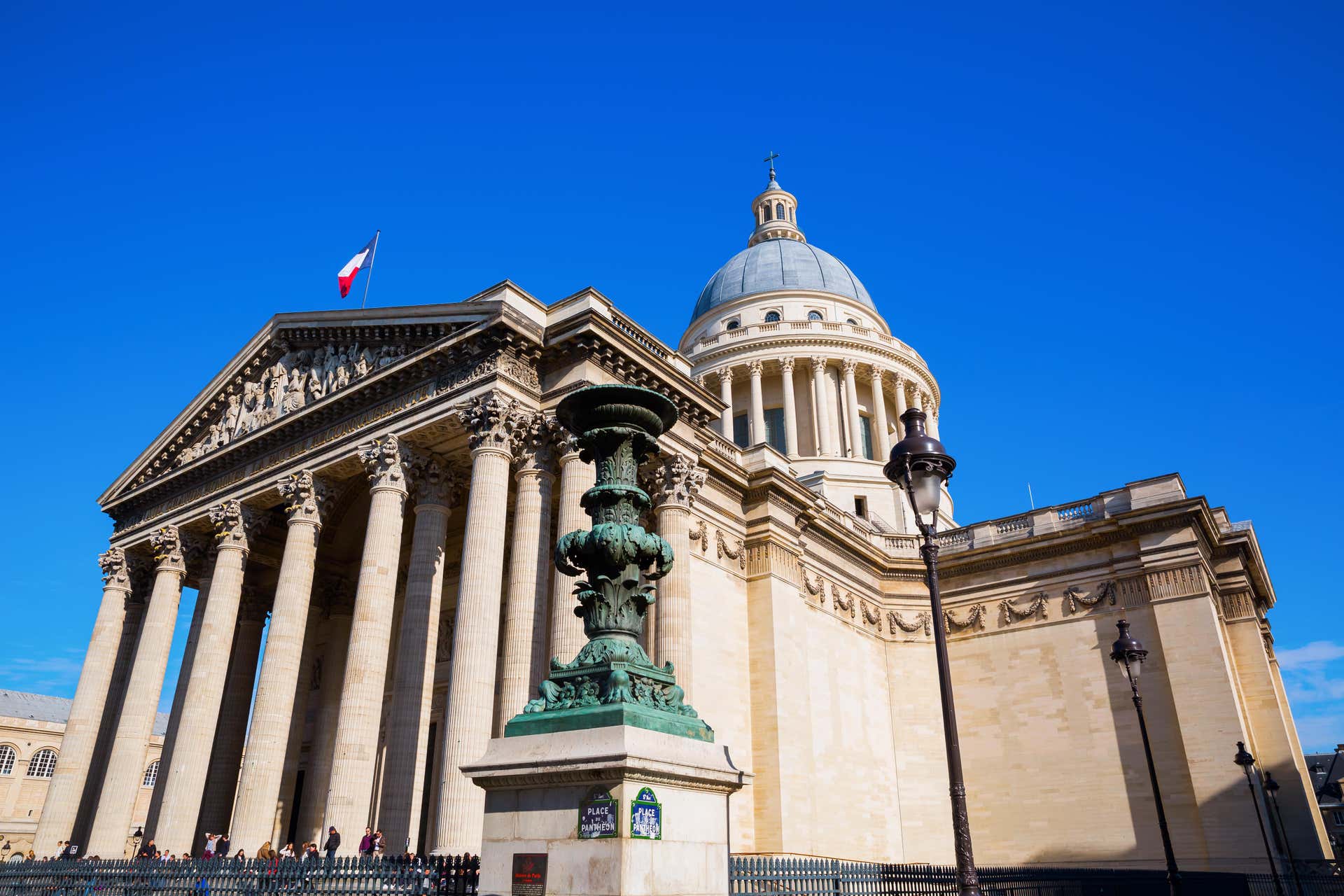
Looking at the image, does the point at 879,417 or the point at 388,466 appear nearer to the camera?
the point at 388,466

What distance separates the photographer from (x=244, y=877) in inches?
609

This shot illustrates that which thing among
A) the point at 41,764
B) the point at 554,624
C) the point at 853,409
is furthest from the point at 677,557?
the point at 41,764

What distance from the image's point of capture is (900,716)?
39.1 meters

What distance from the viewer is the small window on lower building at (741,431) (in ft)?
173

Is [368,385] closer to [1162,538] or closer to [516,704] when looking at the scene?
[516,704]

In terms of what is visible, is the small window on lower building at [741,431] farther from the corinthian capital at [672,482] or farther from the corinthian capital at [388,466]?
the corinthian capital at [388,466]

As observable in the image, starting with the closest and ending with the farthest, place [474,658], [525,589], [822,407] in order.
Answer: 1. [474,658]
2. [525,589]
3. [822,407]

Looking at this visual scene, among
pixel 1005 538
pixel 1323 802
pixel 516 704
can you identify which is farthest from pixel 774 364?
pixel 1323 802

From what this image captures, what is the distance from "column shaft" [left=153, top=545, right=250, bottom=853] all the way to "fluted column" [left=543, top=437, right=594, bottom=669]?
438 inches

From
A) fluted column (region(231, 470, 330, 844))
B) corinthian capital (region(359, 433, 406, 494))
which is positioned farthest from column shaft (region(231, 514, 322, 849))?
corinthian capital (region(359, 433, 406, 494))

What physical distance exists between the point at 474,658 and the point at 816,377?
34.6 meters

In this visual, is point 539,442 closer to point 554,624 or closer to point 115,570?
point 554,624

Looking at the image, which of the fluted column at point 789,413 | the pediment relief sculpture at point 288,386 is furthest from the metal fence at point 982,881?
the fluted column at point 789,413

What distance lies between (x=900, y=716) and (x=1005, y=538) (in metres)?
8.84
